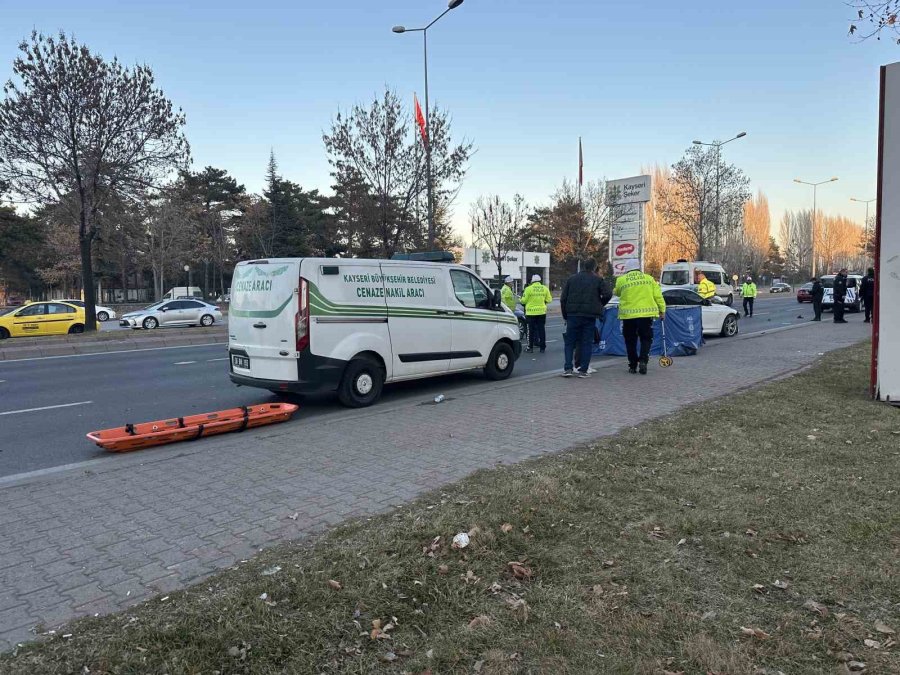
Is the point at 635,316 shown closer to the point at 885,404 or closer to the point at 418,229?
the point at 885,404

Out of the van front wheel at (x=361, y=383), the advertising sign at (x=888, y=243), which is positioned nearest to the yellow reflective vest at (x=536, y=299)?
the van front wheel at (x=361, y=383)

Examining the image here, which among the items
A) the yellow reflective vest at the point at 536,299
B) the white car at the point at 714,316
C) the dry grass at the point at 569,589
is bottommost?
the dry grass at the point at 569,589

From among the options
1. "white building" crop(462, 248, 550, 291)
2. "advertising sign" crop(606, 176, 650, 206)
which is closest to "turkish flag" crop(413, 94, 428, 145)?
"advertising sign" crop(606, 176, 650, 206)

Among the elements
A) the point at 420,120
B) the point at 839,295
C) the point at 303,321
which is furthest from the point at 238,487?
the point at 839,295

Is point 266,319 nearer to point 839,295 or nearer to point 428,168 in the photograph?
point 428,168

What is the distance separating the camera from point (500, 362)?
10.6 metres

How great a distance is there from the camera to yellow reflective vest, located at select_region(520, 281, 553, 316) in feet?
46.0

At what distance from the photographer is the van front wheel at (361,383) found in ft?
27.1

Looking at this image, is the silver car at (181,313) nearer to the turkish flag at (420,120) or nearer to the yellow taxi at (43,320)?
the yellow taxi at (43,320)

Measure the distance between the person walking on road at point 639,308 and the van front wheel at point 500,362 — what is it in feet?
6.75

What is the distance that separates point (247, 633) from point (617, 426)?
16.0 feet

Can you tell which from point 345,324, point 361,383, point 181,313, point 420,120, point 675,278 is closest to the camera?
point 345,324

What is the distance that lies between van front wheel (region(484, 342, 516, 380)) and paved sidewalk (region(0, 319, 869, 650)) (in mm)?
1540

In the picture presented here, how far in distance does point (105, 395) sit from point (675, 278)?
95.0 ft
